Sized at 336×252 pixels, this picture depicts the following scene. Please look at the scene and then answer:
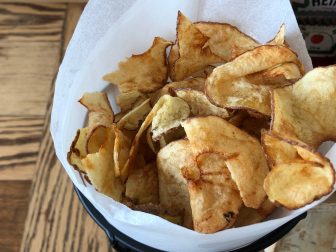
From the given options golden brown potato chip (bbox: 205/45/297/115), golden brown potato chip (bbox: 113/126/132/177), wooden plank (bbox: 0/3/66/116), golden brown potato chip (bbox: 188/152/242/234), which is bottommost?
wooden plank (bbox: 0/3/66/116)

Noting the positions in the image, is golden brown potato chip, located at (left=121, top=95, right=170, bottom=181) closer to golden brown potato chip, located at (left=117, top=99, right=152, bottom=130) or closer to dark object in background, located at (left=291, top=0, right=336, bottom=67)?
golden brown potato chip, located at (left=117, top=99, right=152, bottom=130)

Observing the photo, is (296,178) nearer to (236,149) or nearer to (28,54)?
(236,149)

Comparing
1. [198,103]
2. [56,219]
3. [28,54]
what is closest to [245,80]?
[198,103]

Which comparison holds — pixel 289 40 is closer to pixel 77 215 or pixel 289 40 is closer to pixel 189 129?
pixel 189 129

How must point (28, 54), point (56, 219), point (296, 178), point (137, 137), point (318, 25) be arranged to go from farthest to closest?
point (28, 54)
point (56, 219)
point (318, 25)
point (137, 137)
point (296, 178)

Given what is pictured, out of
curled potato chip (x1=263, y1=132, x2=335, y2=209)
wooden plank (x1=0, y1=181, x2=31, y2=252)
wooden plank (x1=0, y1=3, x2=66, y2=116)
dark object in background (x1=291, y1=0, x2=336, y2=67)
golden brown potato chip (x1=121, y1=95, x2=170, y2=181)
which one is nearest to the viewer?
curled potato chip (x1=263, y1=132, x2=335, y2=209)

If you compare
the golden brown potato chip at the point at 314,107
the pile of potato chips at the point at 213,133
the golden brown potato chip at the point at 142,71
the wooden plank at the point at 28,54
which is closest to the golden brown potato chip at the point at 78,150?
the pile of potato chips at the point at 213,133

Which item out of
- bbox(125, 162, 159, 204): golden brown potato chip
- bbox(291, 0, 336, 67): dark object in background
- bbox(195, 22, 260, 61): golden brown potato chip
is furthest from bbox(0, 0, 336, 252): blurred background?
bbox(125, 162, 159, 204): golden brown potato chip

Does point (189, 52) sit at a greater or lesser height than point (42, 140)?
greater
